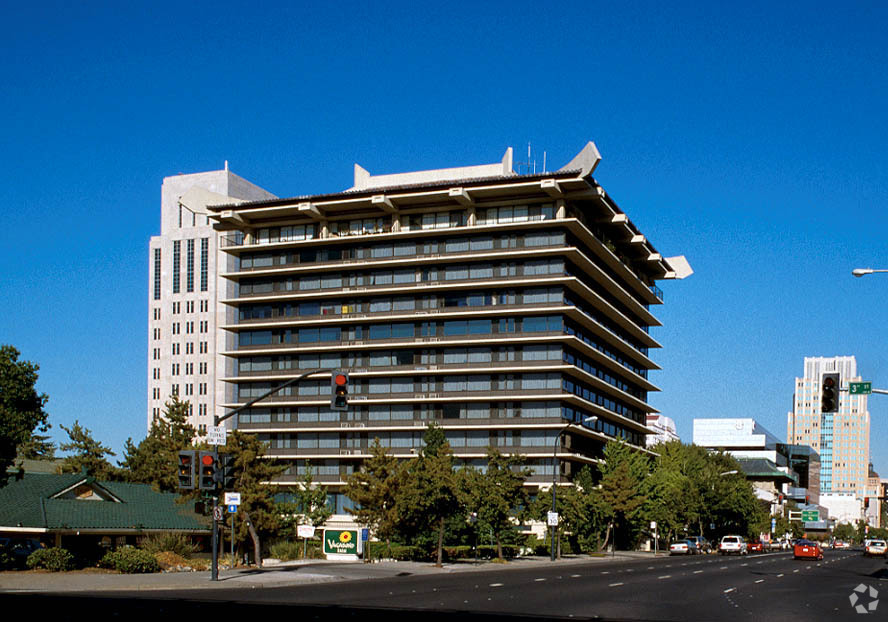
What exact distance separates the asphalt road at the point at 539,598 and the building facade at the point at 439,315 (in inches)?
1979

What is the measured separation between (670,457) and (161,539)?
80.7 m

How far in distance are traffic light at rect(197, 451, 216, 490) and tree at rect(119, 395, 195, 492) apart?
40413mm

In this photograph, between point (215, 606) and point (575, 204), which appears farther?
point (575, 204)

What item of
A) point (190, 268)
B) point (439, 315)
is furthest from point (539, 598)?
point (190, 268)

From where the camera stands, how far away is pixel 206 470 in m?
34.2

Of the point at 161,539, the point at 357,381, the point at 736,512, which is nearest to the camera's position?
the point at 161,539

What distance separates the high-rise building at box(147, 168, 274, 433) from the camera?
151 m

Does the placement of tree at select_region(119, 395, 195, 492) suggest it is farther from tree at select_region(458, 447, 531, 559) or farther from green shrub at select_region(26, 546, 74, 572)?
green shrub at select_region(26, 546, 74, 572)

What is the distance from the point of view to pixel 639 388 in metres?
122

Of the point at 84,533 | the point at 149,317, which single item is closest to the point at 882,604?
the point at 84,533

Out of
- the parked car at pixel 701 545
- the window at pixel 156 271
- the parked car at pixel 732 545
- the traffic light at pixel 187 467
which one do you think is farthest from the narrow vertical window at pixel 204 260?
the traffic light at pixel 187 467

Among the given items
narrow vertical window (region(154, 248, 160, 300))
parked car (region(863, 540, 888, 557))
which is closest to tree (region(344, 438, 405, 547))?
parked car (region(863, 540, 888, 557))

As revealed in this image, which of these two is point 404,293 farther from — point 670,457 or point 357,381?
point 670,457

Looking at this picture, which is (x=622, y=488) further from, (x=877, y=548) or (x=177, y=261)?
(x=177, y=261)
